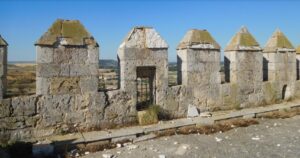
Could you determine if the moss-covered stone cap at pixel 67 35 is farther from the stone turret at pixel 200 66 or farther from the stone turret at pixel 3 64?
the stone turret at pixel 200 66

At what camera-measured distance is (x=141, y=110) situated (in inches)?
322

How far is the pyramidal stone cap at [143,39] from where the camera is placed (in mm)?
7855

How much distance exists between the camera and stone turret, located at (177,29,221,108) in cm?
870

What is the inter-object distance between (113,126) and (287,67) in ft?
22.1

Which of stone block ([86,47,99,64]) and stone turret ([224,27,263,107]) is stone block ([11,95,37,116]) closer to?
stone block ([86,47,99,64])

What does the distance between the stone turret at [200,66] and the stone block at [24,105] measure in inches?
160

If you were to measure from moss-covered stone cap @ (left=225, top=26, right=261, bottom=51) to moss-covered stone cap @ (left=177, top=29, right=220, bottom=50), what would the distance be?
0.77m

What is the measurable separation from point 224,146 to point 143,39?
3411 mm

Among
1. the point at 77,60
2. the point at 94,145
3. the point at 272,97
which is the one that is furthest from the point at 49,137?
the point at 272,97

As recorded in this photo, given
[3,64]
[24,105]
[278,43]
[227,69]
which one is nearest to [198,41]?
[227,69]

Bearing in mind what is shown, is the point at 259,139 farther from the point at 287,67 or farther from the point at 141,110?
the point at 287,67

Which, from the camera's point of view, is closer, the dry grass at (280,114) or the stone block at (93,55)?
the stone block at (93,55)

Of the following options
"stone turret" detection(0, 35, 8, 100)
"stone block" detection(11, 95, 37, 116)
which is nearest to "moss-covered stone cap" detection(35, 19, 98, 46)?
"stone turret" detection(0, 35, 8, 100)

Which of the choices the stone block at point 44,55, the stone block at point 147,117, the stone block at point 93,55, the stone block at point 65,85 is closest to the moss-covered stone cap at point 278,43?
the stone block at point 147,117
